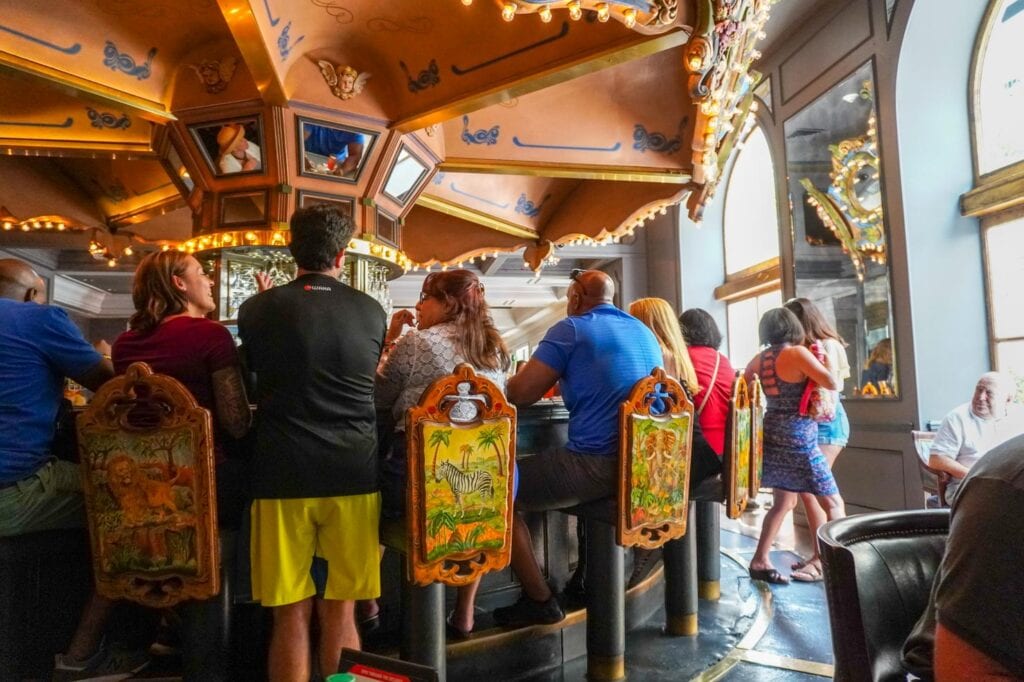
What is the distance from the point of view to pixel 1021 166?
4.42 m

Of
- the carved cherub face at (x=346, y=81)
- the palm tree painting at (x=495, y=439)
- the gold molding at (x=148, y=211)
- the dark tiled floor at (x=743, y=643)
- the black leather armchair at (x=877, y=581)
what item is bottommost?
the dark tiled floor at (x=743, y=643)

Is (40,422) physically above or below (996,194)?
below

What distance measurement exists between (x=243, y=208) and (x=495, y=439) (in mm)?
2670

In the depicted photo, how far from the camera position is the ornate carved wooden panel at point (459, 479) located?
178cm

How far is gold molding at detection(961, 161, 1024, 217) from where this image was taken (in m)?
4.43

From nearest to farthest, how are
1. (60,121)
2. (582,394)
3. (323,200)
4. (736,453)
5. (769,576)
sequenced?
(582,394), (736,453), (769,576), (323,200), (60,121)

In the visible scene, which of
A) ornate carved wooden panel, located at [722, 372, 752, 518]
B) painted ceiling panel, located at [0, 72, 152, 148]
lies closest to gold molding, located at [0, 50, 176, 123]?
painted ceiling panel, located at [0, 72, 152, 148]

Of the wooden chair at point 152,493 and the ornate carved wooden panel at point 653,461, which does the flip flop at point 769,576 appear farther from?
the wooden chair at point 152,493

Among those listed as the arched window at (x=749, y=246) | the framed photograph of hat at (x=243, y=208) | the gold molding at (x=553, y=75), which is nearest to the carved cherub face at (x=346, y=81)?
the gold molding at (x=553, y=75)

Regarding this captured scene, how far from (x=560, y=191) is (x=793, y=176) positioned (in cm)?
232

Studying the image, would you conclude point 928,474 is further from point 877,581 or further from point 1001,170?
point 877,581

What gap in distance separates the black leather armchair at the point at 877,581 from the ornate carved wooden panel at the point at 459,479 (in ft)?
3.05

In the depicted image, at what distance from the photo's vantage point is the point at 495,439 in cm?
187

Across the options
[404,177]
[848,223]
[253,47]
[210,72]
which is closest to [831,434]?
[848,223]
